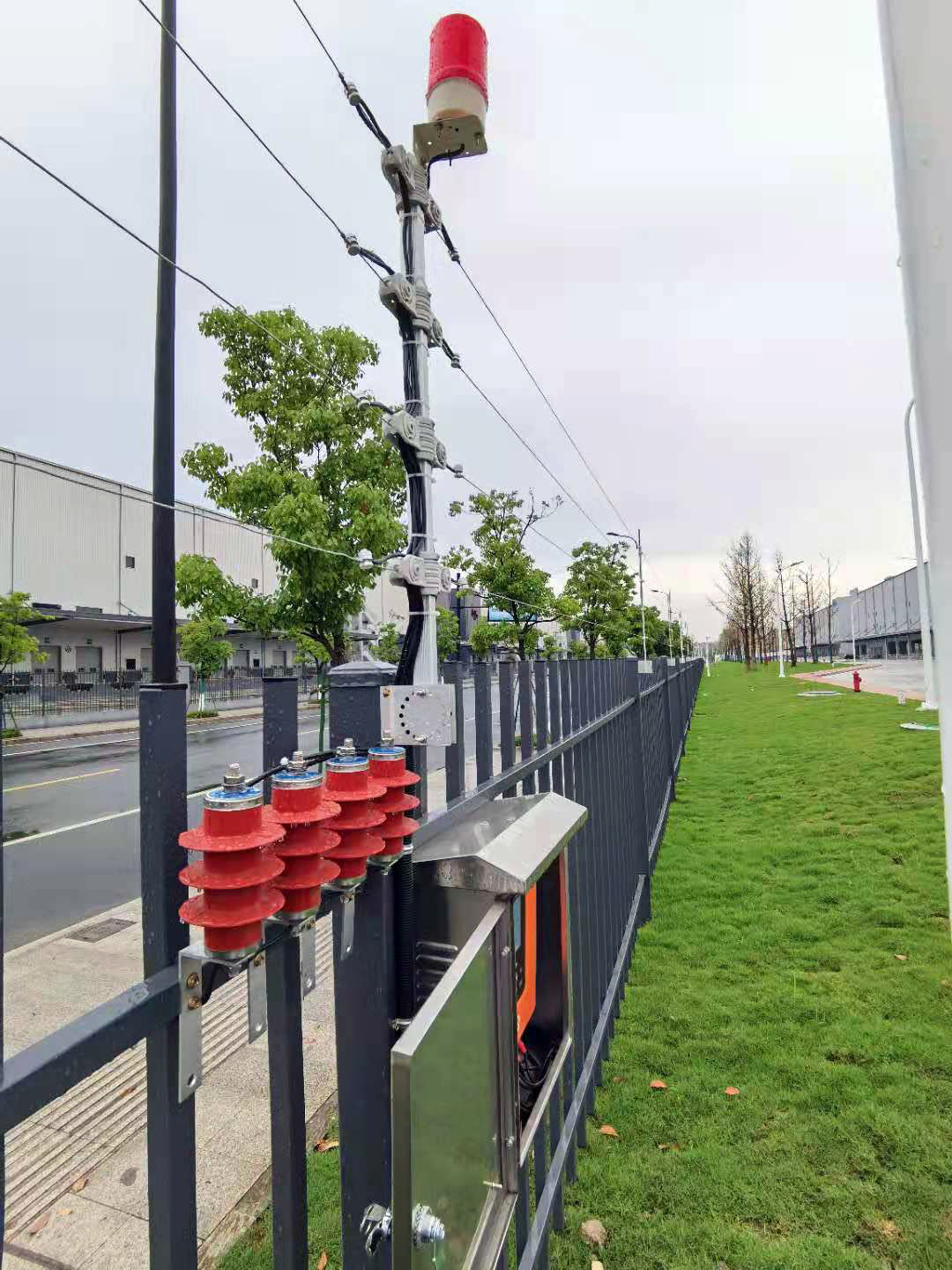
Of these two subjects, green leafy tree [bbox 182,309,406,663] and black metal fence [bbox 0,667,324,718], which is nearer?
green leafy tree [bbox 182,309,406,663]

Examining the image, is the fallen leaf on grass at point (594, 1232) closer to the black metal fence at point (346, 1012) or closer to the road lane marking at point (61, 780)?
the black metal fence at point (346, 1012)

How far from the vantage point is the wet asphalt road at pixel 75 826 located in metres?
5.51

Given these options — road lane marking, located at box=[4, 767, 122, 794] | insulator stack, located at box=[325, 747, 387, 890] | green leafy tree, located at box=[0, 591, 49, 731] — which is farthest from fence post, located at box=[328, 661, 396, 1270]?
green leafy tree, located at box=[0, 591, 49, 731]

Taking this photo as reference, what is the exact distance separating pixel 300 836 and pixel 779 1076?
276cm

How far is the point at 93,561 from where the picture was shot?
20.0m

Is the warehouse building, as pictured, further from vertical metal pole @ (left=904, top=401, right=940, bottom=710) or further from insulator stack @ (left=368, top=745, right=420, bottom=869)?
vertical metal pole @ (left=904, top=401, right=940, bottom=710)

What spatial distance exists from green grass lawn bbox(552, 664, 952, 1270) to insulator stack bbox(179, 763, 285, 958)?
1.97 metres

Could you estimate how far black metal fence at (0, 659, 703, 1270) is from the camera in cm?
84

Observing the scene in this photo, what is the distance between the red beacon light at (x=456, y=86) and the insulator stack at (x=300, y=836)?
208 centimetres

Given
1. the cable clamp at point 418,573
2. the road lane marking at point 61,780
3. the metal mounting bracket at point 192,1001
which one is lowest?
the road lane marking at point 61,780

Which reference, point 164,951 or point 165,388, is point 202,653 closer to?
point 165,388

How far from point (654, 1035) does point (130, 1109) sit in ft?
7.63

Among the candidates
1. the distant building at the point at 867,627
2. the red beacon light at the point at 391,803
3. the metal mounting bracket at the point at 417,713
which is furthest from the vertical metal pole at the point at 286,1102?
the distant building at the point at 867,627

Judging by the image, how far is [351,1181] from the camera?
4.12 ft
